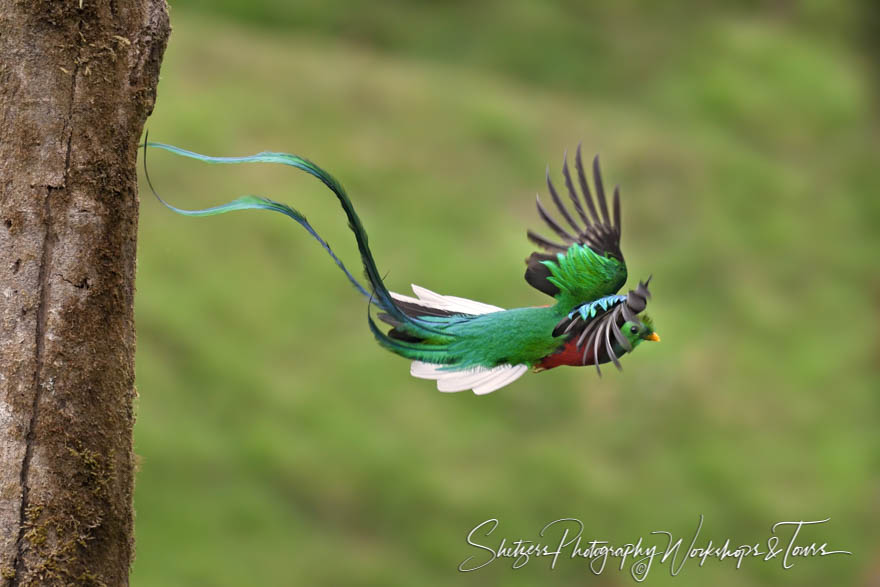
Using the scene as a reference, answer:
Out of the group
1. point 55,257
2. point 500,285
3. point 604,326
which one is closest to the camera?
point 604,326

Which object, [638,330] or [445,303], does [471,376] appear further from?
[638,330]

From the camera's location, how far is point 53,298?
1.96 m

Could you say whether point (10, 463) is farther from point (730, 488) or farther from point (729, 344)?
point (729, 344)

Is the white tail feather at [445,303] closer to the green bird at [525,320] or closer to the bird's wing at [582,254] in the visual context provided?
the green bird at [525,320]

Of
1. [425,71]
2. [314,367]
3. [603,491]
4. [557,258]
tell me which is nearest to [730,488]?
[603,491]

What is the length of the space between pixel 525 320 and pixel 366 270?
0.33m

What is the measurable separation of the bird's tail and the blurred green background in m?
3.40

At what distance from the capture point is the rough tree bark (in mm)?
1941

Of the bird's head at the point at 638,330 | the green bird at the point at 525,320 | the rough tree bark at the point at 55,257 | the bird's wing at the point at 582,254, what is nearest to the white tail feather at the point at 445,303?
the green bird at the point at 525,320

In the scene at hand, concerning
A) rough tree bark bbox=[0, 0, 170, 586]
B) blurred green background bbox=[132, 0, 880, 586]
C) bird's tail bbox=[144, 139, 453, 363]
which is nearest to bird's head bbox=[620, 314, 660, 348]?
bird's tail bbox=[144, 139, 453, 363]

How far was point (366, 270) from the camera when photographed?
189 cm

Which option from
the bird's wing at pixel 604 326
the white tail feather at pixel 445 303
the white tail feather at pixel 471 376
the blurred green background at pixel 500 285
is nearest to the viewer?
the bird's wing at pixel 604 326

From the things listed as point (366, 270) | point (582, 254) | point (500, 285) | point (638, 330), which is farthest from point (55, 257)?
point (500, 285)

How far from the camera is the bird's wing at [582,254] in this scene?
6.35 ft
